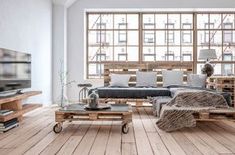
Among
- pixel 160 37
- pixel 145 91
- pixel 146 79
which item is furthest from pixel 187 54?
pixel 145 91

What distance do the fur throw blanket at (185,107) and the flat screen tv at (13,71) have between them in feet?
7.96

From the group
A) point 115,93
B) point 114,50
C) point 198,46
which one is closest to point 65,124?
point 115,93

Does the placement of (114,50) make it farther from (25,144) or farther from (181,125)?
(25,144)

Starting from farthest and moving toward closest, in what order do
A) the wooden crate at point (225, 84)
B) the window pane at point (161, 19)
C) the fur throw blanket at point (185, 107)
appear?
the window pane at point (161, 19)
the wooden crate at point (225, 84)
the fur throw blanket at point (185, 107)

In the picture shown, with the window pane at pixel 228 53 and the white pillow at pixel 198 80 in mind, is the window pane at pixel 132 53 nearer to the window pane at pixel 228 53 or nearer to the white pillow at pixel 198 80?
the white pillow at pixel 198 80

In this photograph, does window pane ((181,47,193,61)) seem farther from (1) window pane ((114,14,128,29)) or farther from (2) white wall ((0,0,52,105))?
(2) white wall ((0,0,52,105))

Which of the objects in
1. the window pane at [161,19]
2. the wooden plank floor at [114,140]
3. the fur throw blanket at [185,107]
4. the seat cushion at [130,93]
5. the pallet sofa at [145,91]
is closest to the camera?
the wooden plank floor at [114,140]

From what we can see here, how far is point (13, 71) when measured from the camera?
5.17 m

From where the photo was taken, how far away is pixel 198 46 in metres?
9.01

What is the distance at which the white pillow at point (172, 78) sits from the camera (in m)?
7.47

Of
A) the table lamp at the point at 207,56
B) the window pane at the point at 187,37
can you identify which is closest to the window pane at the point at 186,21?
the window pane at the point at 187,37

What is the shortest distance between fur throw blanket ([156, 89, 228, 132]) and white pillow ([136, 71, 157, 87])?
256 cm

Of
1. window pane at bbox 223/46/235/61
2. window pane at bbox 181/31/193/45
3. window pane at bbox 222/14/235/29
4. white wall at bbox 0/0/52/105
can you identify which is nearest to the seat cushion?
white wall at bbox 0/0/52/105

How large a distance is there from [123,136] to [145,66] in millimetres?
4386
